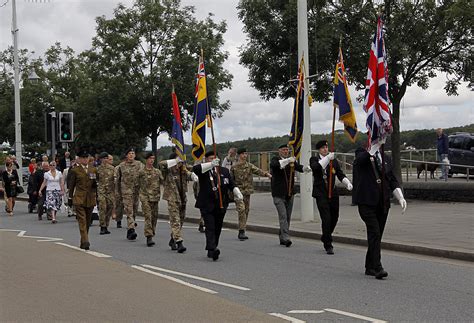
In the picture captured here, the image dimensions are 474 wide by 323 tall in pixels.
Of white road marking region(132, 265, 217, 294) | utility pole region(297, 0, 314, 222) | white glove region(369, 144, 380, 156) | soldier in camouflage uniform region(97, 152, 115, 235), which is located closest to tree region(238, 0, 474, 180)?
utility pole region(297, 0, 314, 222)

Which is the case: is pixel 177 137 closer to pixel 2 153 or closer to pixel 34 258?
pixel 34 258

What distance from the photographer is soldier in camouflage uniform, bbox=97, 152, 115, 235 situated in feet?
48.1

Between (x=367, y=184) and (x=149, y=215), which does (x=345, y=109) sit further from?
(x=149, y=215)

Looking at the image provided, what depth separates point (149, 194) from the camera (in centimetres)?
1248

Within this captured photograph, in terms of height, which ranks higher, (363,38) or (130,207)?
(363,38)

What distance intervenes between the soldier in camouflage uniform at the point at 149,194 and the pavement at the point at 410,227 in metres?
2.81

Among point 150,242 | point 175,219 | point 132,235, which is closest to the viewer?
point 175,219

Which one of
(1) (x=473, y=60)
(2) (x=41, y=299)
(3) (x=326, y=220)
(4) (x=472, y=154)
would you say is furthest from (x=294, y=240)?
(4) (x=472, y=154)

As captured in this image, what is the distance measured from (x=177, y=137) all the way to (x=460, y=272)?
5.45 metres

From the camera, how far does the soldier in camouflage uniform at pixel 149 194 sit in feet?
40.7

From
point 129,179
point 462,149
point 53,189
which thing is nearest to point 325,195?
point 129,179

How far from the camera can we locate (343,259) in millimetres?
10242

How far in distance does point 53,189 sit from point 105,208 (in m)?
4.17

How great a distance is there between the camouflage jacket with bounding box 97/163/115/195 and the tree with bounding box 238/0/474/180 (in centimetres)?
614
